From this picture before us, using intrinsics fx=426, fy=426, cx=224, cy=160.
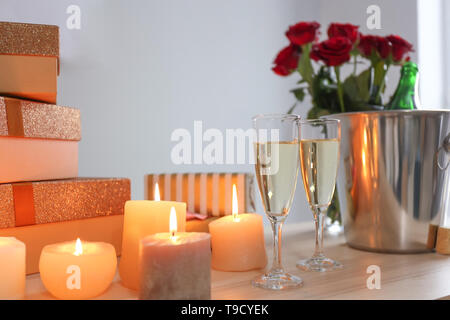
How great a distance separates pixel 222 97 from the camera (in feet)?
6.23

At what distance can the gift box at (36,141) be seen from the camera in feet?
2.04

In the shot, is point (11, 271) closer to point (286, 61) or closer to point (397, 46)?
point (286, 61)

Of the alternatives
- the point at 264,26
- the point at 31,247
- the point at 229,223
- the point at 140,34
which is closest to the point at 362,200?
the point at 229,223

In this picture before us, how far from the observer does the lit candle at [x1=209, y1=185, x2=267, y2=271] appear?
62 centimetres

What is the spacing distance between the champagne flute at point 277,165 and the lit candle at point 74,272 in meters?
0.19

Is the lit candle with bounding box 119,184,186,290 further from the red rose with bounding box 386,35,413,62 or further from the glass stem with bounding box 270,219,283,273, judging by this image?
the red rose with bounding box 386,35,413,62

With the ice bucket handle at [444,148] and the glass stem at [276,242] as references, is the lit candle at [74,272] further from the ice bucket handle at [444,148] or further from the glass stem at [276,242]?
the ice bucket handle at [444,148]

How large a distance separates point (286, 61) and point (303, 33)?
70mm

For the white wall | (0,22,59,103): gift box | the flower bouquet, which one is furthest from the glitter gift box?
the white wall

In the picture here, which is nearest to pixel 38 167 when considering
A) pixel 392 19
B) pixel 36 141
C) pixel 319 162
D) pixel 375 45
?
pixel 36 141

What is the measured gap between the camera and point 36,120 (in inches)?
25.9

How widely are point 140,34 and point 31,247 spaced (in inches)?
47.2

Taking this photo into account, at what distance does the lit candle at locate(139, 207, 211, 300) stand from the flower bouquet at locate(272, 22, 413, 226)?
576 millimetres
